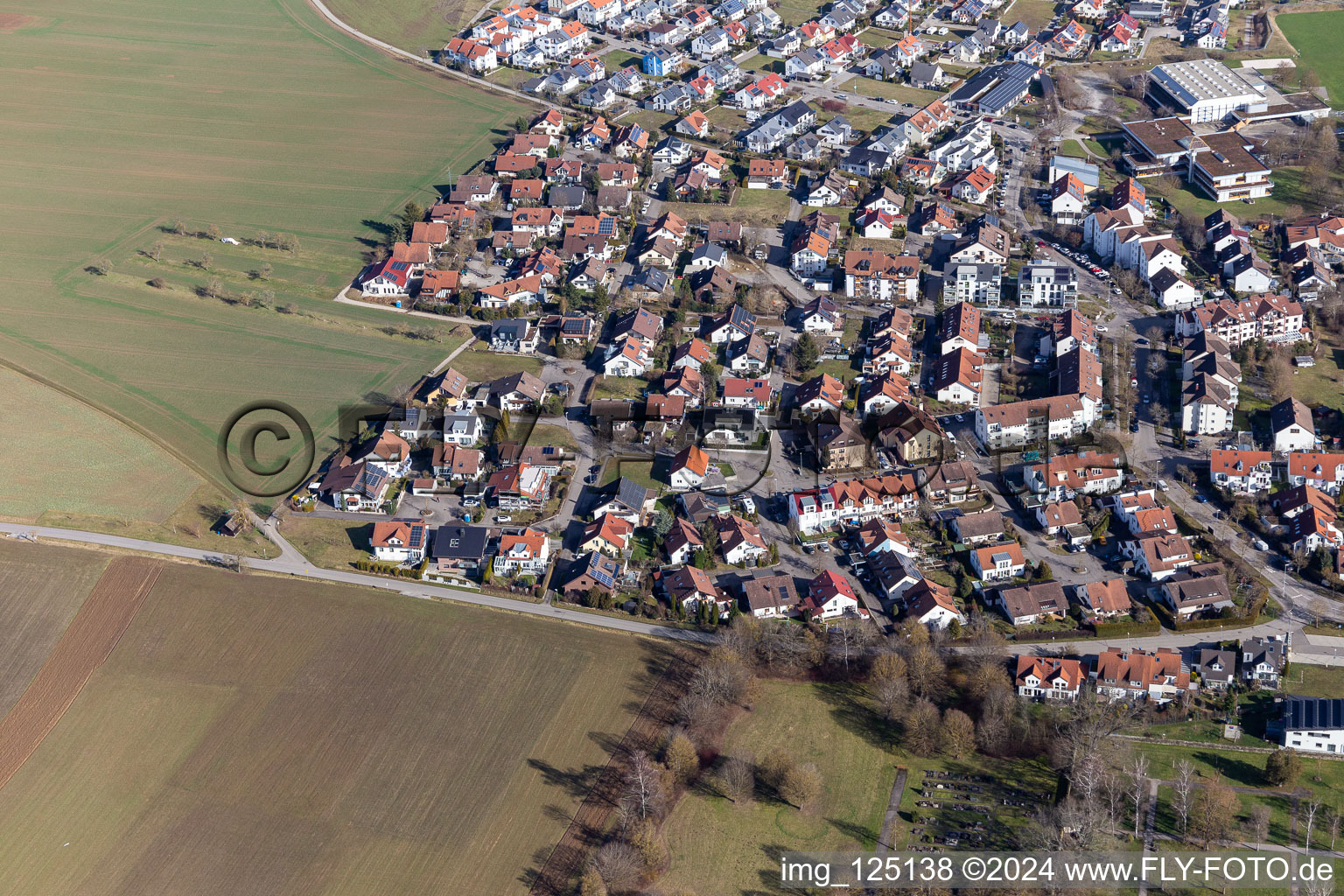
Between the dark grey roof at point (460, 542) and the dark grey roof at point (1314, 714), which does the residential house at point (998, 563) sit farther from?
the dark grey roof at point (460, 542)

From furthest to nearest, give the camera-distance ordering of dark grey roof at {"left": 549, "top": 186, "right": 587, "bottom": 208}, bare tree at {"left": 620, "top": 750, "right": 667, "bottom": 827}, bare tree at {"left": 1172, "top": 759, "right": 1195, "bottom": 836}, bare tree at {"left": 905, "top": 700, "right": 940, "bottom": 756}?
dark grey roof at {"left": 549, "top": 186, "right": 587, "bottom": 208} → bare tree at {"left": 905, "top": 700, "right": 940, "bottom": 756} → bare tree at {"left": 620, "top": 750, "right": 667, "bottom": 827} → bare tree at {"left": 1172, "top": 759, "right": 1195, "bottom": 836}

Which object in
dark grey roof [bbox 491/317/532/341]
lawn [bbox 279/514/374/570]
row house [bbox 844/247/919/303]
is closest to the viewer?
lawn [bbox 279/514/374/570]

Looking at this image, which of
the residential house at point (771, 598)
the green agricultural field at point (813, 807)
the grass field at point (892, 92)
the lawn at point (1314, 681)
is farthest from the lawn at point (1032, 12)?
the green agricultural field at point (813, 807)

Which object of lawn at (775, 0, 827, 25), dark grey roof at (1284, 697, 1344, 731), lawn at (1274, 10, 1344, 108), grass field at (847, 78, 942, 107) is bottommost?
dark grey roof at (1284, 697, 1344, 731)

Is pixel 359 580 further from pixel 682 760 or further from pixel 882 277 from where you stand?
pixel 882 277

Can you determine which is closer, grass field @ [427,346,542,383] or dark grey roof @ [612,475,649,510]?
dark grey roof @ [612,475,649,510]

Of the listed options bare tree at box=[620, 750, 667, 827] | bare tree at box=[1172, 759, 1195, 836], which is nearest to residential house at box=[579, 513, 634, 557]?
bare tree at box=[620, 750, 667, 827]

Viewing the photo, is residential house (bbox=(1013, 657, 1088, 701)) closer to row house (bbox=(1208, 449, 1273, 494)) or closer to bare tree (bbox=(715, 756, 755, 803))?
bare tree (bbox=(715, 756, 755, 803))
